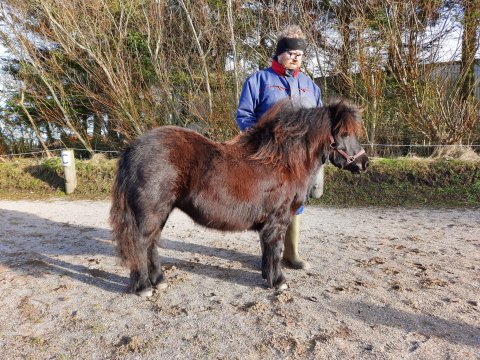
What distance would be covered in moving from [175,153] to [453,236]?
394cm

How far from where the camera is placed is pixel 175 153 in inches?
105

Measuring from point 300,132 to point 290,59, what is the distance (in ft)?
2.85

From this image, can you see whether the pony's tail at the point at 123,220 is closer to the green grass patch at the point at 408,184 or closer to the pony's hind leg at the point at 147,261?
the pony's hind leg at the point at 147,261

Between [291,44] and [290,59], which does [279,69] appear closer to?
[290,59]

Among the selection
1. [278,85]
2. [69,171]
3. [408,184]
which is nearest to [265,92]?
[278,85]

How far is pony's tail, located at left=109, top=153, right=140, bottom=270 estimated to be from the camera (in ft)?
8.71

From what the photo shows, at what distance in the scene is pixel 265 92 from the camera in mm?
3277

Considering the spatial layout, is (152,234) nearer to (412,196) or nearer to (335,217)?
(335,217)

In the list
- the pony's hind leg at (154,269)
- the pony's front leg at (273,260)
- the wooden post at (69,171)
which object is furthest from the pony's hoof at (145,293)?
the wooden post at (69,171)

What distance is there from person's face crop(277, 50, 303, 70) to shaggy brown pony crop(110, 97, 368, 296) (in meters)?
0.55

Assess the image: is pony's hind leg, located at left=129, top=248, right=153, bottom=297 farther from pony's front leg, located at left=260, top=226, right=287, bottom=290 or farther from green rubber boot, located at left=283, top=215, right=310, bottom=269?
green rubber boot, located at left=283, top=215, right=310, bottom=269

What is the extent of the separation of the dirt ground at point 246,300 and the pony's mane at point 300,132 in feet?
3.98

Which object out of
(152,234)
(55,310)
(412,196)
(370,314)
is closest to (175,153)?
(152,234)

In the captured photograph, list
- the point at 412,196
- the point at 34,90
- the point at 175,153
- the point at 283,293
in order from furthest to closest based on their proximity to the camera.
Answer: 1. the point at 34,90
2. the point at 412,196
3. the point at 283,293
4. the point at 175,153
